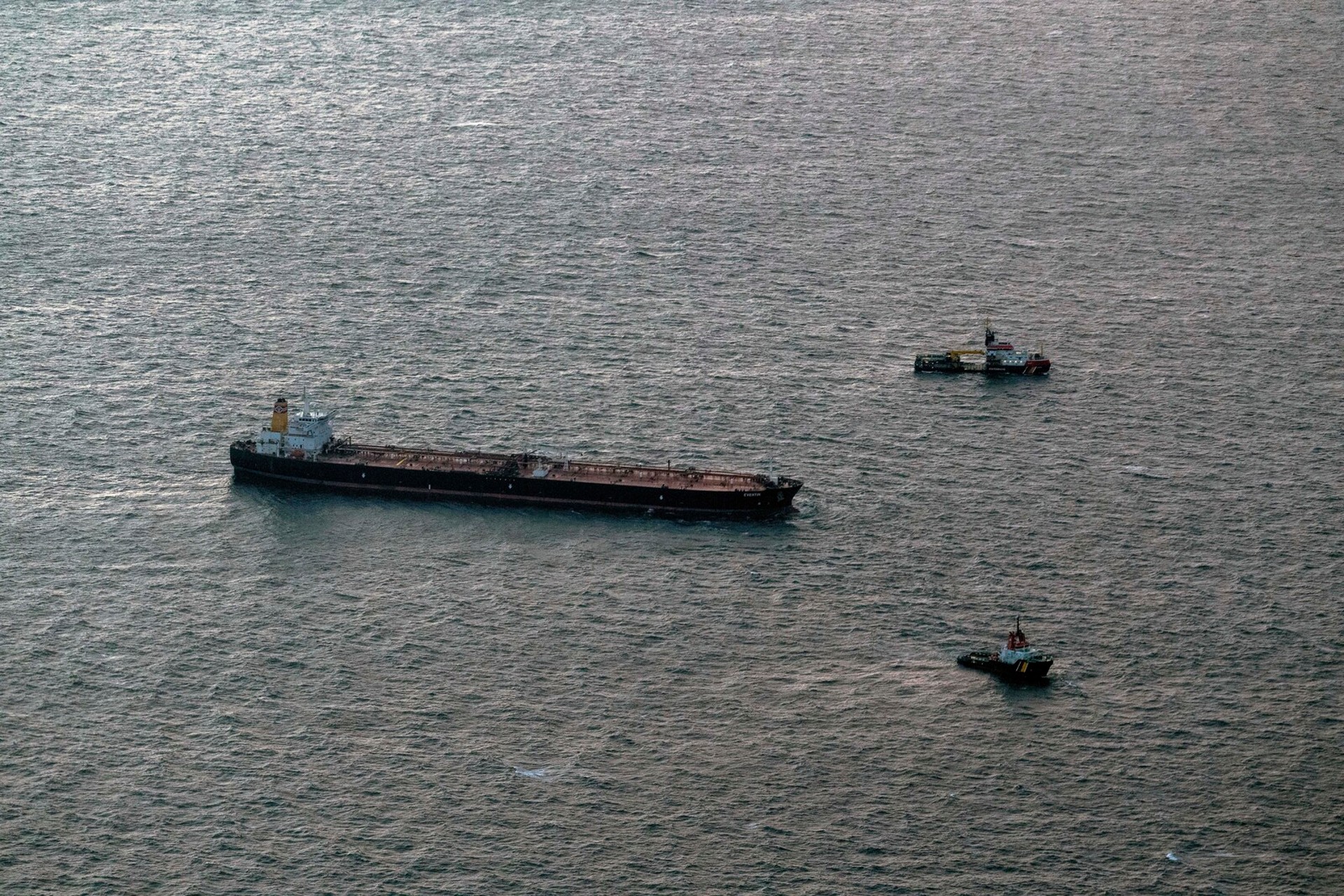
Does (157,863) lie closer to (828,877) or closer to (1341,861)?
(828,877)

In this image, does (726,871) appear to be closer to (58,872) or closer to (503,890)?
(503,890)

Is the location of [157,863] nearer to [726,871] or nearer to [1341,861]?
[726,871]

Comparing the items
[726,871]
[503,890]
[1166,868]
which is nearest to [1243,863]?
[1166,868]

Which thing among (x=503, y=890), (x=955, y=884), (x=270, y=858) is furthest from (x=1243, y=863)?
(x=270, y=858)

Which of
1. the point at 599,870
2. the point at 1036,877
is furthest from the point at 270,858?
the point at 1036,877

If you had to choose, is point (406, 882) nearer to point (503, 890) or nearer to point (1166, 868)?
point (503, 890)

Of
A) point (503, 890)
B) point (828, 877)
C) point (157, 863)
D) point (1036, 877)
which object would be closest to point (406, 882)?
point (503, 890)
